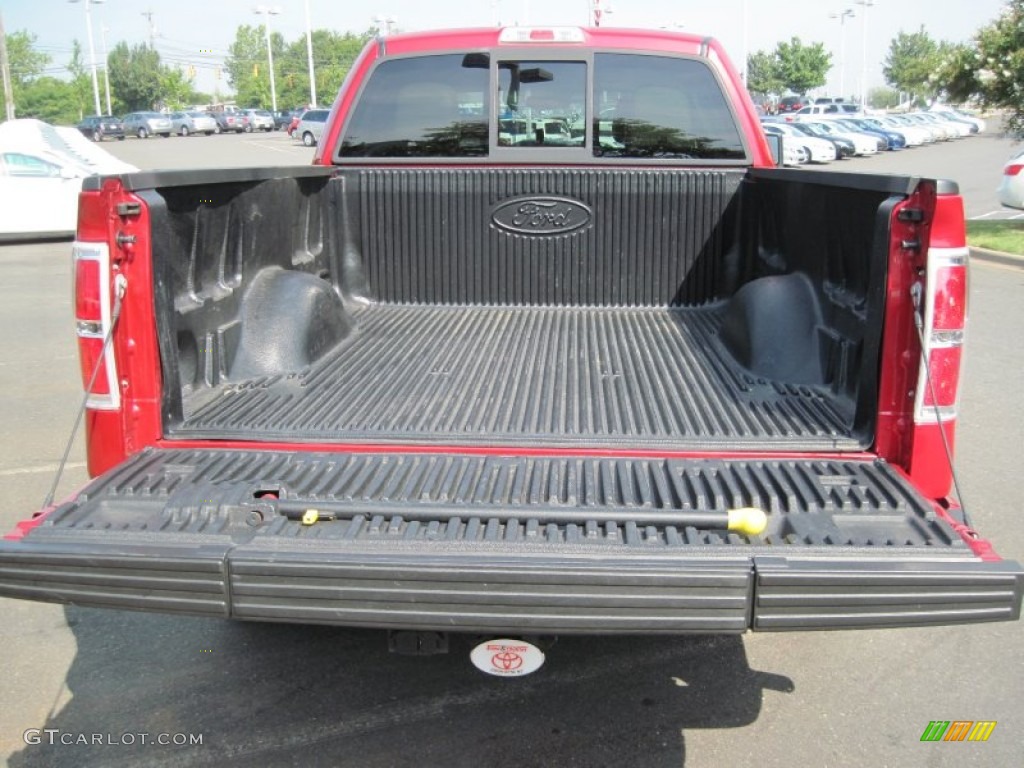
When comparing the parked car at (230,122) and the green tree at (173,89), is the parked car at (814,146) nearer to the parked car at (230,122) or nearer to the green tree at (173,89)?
the parked car at (230,122)

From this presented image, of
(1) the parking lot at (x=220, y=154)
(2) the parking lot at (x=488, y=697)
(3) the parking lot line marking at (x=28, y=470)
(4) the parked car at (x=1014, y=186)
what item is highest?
(4) the parked car at (x=1014, y=186)

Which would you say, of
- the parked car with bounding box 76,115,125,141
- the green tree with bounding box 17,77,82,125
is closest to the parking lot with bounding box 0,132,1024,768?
the parked car with bounding box 76,115,125,141

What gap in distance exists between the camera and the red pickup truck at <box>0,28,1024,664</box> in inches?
88.8

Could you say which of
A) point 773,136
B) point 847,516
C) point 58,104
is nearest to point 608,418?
point 847,516

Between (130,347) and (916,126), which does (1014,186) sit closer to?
(130,347)

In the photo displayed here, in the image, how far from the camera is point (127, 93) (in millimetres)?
95812

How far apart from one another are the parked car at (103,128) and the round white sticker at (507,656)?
64.3m

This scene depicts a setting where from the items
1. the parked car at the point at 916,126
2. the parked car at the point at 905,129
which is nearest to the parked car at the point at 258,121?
the parked car at the point at 905,129

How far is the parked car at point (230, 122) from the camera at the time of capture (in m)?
64.4

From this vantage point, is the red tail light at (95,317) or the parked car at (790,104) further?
the parked car at (790,104)

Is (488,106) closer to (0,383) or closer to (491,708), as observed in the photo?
(491,708)

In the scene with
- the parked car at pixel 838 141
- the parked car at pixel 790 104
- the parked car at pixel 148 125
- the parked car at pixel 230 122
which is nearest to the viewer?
the parked car at pixel 838 141

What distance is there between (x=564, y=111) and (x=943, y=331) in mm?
2741

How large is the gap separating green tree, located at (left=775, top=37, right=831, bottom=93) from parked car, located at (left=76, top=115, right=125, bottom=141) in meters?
54.5
